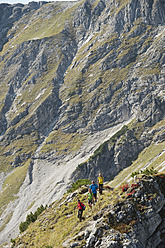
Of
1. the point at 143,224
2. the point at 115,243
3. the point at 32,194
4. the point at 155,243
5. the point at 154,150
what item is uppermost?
the point at 115,243

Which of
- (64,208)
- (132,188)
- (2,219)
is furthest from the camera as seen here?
(2,219)

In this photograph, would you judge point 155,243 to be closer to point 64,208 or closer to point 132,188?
point 132,188

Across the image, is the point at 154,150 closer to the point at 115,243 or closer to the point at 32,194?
the point at 32,194

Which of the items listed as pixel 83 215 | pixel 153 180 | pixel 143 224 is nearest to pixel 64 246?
pixel 83 215

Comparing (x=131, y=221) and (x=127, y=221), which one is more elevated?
(x=127, y=221)

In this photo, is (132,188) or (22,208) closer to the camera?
(132,188)

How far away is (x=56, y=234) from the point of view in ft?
101

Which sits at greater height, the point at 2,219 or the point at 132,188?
the point at 132,188

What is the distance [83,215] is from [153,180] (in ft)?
32.8

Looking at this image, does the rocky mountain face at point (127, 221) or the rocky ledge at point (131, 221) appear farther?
the rocky mountain face at point (127, 221)

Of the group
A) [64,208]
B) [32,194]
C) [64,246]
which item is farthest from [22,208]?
[64,246]

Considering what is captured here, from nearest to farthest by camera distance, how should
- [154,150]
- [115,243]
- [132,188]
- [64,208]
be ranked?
[115,243], [132,188], [64,208], [154,150]

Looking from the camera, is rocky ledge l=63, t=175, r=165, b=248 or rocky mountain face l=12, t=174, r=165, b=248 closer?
rocky ledge l=63, t=175, r=165, b=248

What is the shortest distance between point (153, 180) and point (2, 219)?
184467mm
